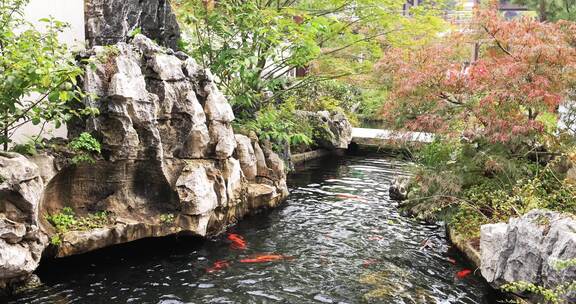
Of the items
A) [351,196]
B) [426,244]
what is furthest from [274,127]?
[426,244]

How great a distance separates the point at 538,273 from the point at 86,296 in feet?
23.1

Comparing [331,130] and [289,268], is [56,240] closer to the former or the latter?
[289,268]

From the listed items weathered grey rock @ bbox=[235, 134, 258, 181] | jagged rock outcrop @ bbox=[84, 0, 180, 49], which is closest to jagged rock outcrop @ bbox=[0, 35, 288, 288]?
weathered grey rock @ bbox=[235, 134, 258, 181]

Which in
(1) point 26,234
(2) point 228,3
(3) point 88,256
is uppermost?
(2) point 228,3

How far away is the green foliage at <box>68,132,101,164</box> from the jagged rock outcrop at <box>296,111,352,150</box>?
41.9 feet

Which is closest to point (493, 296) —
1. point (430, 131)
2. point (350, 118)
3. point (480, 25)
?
point (430, 131)

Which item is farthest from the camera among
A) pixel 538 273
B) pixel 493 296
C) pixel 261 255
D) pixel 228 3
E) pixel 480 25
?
pixel 228 3

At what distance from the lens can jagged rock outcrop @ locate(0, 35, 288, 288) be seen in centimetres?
851

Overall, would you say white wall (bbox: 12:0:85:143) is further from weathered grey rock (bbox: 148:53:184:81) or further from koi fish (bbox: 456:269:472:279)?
koi fish (bbox: 456:269:472:279)

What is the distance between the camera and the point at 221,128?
11.1 metres

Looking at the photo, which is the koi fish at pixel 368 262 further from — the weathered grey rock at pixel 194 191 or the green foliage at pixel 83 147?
the green foliage at pixel 83 147

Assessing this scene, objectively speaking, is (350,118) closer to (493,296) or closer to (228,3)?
(228,3)

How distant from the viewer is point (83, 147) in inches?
356

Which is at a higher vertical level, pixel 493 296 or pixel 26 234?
pixel 26 234
